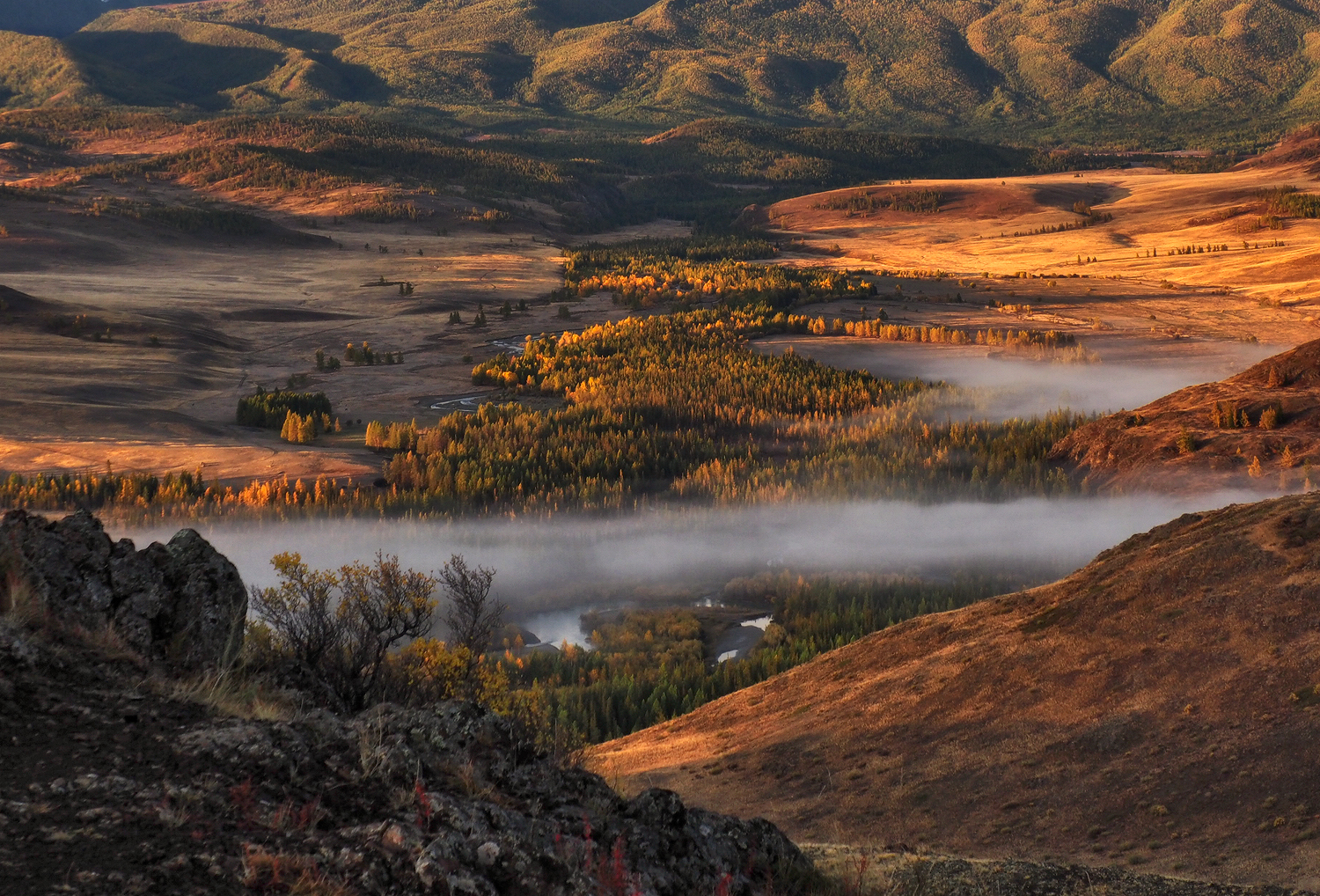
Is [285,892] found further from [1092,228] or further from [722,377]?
[1092,228]

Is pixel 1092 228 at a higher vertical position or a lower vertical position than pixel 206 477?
higher

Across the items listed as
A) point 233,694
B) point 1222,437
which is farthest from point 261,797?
point 1222,437

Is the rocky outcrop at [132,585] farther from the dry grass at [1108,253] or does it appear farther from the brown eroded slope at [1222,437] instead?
the dry grass at [1108,253]

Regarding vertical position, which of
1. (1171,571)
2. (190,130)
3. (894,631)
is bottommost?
(894,631)

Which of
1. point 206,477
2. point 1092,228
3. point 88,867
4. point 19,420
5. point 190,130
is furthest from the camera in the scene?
point 190,130

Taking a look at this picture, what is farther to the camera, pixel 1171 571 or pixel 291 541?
pixel 291 541

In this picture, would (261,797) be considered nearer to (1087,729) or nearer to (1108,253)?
(1087,729)

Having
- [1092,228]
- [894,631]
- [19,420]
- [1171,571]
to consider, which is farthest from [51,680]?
[1092,228]
